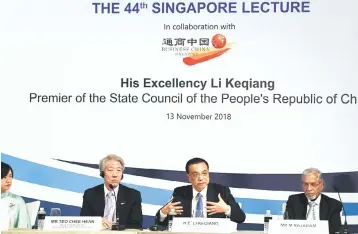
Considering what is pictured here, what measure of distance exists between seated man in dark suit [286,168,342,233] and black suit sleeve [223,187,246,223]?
33 centimetres

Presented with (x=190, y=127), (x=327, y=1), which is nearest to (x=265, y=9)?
(x=327, y=1)

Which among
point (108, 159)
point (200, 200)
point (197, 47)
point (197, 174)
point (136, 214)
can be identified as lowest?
point (136, 214)

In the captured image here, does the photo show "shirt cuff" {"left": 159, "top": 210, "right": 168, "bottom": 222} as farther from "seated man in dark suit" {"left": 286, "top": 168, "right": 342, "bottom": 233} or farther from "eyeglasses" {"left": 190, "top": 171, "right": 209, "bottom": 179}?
"seated man in dark suit" {"left": 286, "top": 168, "right": 342, "bottom": 233}

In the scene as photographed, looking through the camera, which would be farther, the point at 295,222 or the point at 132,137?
the point at 132,137

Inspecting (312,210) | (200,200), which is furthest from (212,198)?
(312,210)

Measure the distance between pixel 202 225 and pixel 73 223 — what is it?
894 millimetres

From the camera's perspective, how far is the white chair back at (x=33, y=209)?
254 inches

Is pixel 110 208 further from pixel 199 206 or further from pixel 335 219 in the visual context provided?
pixel 335 219

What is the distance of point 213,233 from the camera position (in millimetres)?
5992

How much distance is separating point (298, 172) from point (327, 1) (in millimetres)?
1229

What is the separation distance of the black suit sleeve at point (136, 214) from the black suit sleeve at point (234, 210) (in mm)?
621

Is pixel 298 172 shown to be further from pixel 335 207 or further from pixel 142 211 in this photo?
pixel 142 211

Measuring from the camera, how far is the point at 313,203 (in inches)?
248

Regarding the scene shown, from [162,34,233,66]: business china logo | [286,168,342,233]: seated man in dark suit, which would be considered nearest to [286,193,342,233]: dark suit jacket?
[286,168,342,233]: seated man in dark suit
